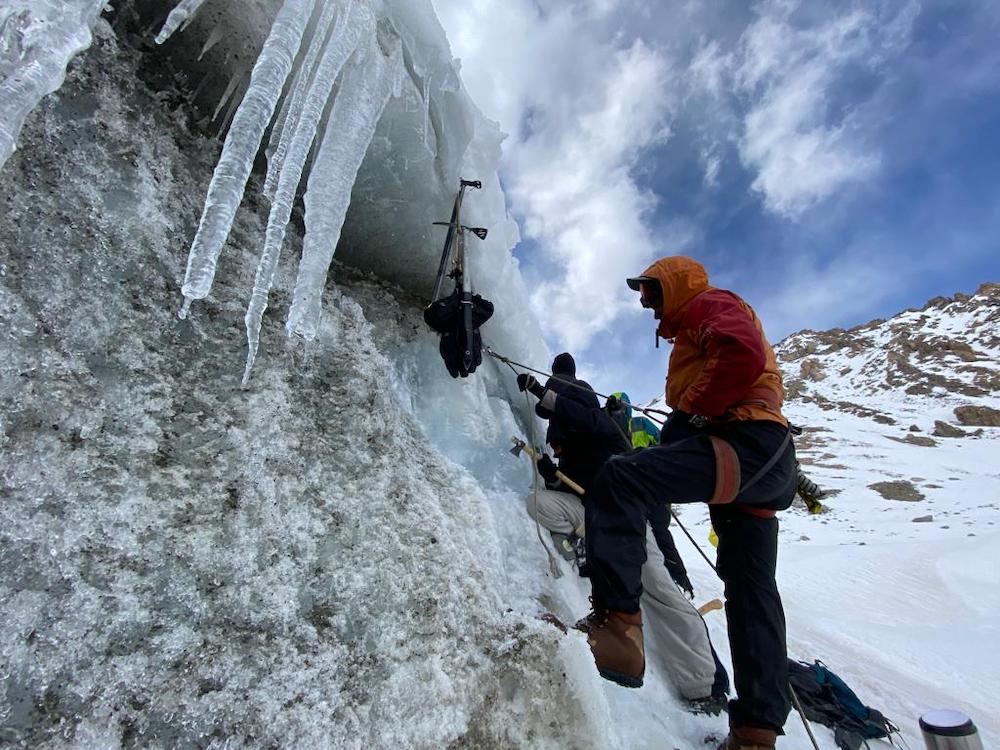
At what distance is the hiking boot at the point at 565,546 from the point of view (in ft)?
13.0

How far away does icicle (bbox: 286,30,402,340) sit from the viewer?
262cm

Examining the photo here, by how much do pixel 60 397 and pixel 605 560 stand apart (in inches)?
86.4

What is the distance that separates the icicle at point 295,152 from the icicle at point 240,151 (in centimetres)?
18

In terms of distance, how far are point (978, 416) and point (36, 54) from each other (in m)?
55.0

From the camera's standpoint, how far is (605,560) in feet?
7.42

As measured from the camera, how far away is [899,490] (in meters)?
24.8

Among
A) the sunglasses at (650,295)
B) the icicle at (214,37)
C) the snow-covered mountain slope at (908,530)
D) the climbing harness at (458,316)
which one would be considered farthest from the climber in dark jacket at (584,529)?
the icicle at (214,37)

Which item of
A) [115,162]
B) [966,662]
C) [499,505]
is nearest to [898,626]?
[966,662]

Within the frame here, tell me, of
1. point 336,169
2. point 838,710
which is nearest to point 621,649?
point 838,710

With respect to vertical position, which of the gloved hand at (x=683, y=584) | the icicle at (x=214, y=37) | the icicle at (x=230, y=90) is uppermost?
the icicle at (x=214, y=37)

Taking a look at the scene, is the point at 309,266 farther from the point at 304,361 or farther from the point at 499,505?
the point at 499,505

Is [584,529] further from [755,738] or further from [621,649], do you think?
[755,738]

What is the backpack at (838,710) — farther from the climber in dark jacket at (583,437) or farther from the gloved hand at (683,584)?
the climber in dark jacket at (583,437)

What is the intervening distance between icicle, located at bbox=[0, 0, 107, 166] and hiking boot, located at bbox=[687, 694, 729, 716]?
3.87 meters
